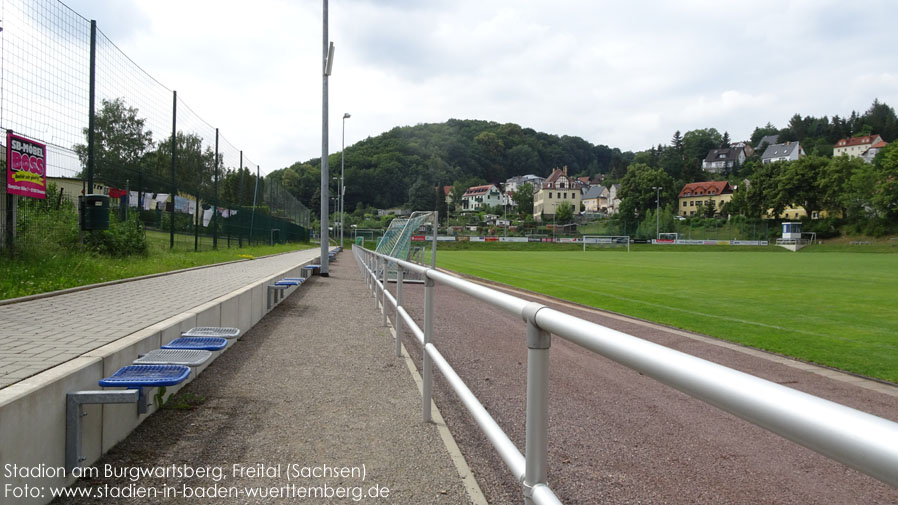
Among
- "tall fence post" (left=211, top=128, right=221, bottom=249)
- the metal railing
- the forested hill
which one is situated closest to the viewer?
the metal railing

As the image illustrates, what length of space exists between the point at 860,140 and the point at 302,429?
16481cm

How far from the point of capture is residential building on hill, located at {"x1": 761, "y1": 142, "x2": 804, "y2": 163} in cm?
13698

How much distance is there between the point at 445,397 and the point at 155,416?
86.7 inches

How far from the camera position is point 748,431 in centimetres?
400

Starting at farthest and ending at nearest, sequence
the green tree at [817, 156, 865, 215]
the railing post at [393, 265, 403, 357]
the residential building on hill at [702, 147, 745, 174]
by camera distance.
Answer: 1. the residential building on hill at [702, 147, 745, 174]
2. the green tree at [817, 156, 865, 215]
3. the railing post at [393, 265, 403, 357]

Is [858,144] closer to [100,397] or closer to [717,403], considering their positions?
[100,397]

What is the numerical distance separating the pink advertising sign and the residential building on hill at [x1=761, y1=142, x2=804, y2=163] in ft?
503

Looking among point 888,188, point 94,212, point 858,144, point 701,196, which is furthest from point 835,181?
point 94,212

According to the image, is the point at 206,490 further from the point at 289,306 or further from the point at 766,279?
the point at 766,279

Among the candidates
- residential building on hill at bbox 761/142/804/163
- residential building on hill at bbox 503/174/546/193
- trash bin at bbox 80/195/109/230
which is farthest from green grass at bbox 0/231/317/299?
residential building on hill at bbox 503/174/546/193

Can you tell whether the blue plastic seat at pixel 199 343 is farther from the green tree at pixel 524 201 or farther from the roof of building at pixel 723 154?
the roof of building at pixel 723 154

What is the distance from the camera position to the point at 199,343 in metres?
4.35

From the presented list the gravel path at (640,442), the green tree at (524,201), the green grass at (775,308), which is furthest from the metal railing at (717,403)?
the green tree at (524,201)

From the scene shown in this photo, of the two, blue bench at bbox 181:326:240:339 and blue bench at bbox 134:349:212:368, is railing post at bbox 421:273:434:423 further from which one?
blue bench at bbox 181:326:240:339
